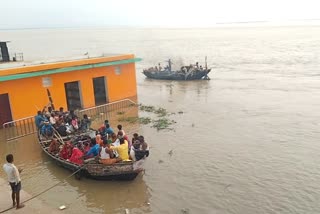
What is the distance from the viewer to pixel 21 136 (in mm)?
17609

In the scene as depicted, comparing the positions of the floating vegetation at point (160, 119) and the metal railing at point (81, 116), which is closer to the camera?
the metal railing at point (81, 116)

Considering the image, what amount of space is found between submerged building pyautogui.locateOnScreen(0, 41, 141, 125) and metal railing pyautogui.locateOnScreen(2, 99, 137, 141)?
1.23 feet

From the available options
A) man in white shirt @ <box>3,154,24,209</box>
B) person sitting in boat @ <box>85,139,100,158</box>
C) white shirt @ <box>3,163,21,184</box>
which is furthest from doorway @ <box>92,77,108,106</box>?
white shirt @ <box>3,163,21,184</box>

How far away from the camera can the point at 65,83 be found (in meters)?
21.5

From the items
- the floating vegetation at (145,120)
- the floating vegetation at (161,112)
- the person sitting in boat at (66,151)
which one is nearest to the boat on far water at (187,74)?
the floating vegetation at (161,112)

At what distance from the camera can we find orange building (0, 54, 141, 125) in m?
18.5

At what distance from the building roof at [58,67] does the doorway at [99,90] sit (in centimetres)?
173

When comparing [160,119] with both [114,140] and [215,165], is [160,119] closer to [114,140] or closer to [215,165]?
[215,165]

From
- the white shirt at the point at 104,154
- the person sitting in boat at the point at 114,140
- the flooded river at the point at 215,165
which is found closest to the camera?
the flooded river at the point at 215,165

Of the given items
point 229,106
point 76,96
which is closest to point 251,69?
point 229,106

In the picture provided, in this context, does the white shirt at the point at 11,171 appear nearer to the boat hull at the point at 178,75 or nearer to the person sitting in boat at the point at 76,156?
the person sitting in boat at the point at 76,156

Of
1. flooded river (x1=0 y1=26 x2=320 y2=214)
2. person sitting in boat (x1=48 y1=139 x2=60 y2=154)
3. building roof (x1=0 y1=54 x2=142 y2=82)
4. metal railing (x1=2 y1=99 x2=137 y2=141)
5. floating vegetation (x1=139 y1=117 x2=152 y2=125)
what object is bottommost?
flooded river (x1=0 y1=26 x2=320 y2=214)

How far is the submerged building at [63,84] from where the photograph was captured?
18531mm

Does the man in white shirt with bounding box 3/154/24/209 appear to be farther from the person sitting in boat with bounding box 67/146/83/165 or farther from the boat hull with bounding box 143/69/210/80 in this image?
the boat hull with bounding box 143/69/210/80
